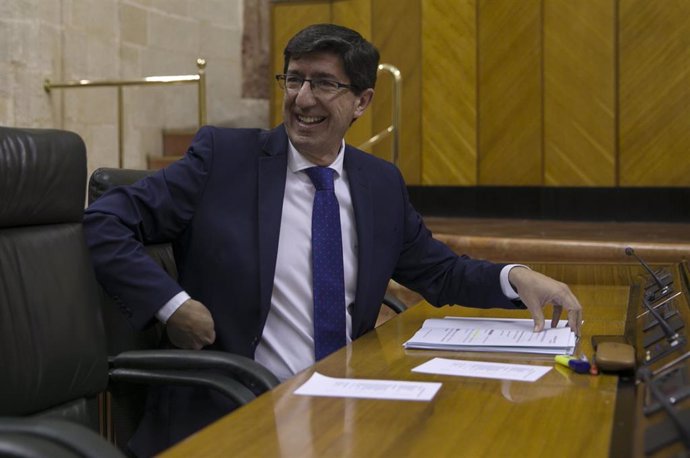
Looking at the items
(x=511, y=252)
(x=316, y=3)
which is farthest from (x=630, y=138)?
(x=316, y=3)

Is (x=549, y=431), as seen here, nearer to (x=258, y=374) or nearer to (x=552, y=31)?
(x=258, y=374)

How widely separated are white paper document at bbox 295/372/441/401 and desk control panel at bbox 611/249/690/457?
0.86ft

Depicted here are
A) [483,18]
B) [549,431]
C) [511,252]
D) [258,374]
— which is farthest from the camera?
[483,18]

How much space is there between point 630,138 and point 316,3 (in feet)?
7.98

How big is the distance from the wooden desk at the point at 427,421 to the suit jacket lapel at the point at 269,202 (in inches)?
17.3

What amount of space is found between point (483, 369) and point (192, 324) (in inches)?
23.2

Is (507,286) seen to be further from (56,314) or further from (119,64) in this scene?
(119,64)

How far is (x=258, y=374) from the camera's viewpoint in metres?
1.64

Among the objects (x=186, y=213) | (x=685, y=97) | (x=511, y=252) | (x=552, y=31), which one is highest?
(x=552, y=31)

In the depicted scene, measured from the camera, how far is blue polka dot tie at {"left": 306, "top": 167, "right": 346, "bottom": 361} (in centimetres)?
200

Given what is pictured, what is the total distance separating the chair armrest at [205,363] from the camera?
1.64 meters

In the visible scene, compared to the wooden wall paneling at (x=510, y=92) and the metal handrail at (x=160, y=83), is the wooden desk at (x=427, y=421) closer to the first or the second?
the metal handrail at (x=160, y=83)

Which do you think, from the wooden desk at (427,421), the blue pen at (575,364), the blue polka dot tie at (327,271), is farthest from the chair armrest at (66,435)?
the blue polka dot tie at (327,271)

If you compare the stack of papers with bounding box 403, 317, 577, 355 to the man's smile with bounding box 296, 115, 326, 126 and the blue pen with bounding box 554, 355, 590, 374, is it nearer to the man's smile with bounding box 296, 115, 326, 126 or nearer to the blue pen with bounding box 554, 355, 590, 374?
Answer: the blue pen with bounding box 554, 355, 590, 374
